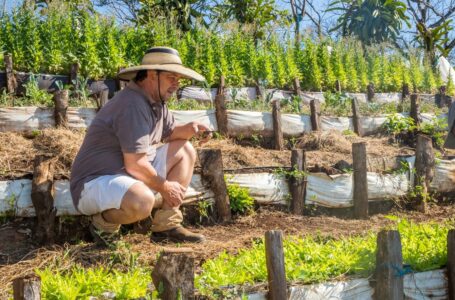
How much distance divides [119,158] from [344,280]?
162 centimetres

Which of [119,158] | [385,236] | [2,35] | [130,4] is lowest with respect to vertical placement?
[385,236]

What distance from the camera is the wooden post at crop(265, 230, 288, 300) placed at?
2977 millimetres

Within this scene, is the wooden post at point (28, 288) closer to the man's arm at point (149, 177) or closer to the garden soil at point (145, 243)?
the garden soil at point (145, 243)

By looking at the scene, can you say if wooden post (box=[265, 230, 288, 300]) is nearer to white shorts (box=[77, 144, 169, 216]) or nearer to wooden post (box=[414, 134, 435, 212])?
white shorts (box=[77, 144, 169, 216])

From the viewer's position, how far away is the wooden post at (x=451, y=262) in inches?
138

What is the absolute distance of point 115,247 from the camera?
3.91 m

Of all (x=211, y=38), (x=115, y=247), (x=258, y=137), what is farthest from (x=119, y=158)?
(x=211, y=38)

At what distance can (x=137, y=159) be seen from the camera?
12.6 feet

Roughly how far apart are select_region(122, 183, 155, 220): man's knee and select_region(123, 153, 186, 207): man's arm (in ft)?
0.23

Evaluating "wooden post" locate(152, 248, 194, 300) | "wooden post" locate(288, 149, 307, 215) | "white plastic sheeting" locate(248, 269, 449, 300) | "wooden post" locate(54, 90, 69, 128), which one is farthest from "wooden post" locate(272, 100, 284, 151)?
"wooden post" locate(152, 248, 194, 300)

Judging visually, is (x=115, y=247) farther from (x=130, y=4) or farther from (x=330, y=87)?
(x=130, y=4)

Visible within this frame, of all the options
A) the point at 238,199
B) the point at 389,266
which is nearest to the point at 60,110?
the point at 238,199

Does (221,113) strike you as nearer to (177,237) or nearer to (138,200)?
(177,237)

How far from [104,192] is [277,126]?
3.61 m
